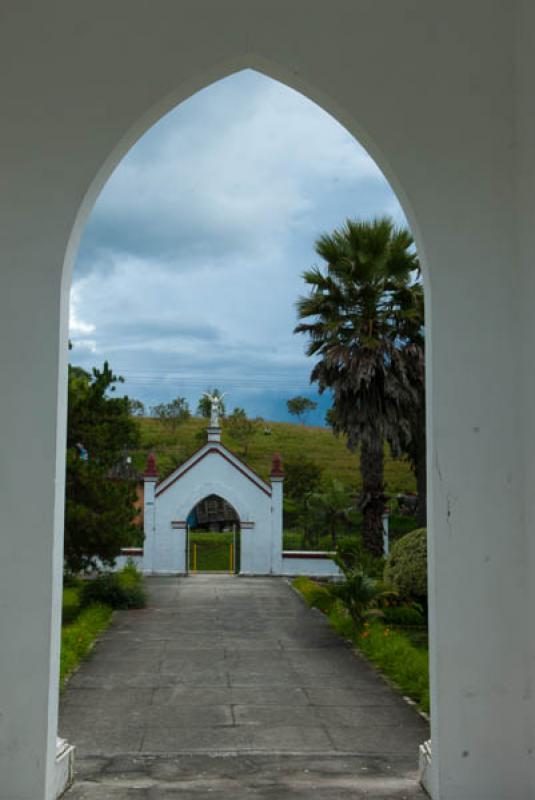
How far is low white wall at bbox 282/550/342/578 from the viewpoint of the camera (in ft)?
68.4

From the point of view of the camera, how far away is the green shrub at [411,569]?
41.2 feet

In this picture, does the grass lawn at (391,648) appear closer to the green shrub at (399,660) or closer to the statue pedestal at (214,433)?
the green shrub at (399,660)

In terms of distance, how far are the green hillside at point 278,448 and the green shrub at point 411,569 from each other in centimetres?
2453

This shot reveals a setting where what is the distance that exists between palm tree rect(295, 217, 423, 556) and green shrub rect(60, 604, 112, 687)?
6228 mm

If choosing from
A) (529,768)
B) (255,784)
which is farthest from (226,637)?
(529,768)

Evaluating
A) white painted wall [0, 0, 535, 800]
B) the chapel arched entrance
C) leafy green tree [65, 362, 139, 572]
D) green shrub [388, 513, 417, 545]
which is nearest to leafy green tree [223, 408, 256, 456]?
the chapel arched entrance

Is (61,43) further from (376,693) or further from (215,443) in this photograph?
(215,443)

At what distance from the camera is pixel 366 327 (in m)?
16.5

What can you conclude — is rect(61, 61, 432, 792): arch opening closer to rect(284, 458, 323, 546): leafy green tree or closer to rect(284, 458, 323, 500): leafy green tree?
rect(284, 458, 323, 546): leafy green tree

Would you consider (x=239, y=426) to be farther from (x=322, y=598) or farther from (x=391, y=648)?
(x=391, y=648)

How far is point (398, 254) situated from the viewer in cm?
1582

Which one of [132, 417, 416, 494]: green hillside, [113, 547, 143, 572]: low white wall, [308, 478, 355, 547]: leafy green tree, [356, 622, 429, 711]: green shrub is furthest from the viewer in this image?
[132, 417, 416, 494]: green hillside

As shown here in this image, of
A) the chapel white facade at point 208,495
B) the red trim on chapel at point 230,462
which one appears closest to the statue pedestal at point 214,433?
the chapel white facade at point 208,495

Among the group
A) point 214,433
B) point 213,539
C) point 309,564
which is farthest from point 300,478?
point 309,564
